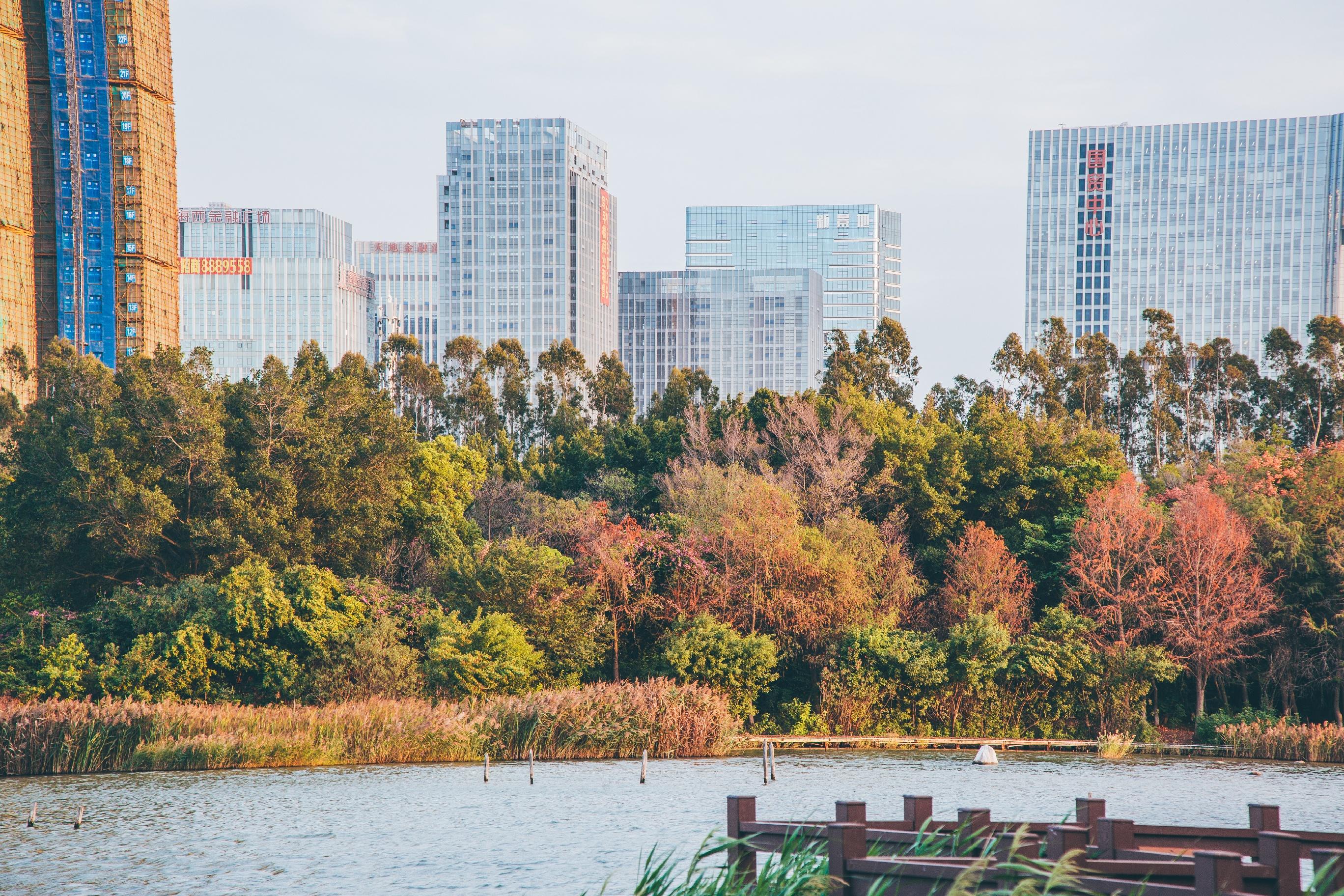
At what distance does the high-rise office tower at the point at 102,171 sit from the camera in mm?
92062

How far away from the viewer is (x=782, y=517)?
44625 mm

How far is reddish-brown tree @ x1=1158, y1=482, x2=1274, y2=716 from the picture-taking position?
41.0 m

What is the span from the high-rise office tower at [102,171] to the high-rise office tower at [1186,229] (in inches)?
5298

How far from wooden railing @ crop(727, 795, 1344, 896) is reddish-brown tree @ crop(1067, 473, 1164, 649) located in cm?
3064

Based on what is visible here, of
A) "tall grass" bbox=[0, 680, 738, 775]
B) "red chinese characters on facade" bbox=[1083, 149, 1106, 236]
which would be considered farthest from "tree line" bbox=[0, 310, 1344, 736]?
"red chinese characters on facade" bbox=[1083, 149, 1106, 236]

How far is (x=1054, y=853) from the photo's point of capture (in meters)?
10.5

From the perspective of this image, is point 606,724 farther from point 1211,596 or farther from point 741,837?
point 741,837

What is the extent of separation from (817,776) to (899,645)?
1080cm

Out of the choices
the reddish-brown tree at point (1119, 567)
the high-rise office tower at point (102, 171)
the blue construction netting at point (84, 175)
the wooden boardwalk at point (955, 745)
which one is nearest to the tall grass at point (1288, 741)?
the wooden boardwalk at point (955, 745)

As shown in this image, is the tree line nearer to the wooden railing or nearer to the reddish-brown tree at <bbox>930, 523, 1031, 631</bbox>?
the reddish-brown tree at <bbox>930, 523, 1031, 631</bbox>

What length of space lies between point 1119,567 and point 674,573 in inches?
567

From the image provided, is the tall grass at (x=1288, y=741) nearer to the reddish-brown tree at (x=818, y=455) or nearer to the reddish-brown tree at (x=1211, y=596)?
the reddish-brown tree at (x=1211, y=596)

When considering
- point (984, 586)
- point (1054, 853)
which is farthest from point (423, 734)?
point (1054, 853)

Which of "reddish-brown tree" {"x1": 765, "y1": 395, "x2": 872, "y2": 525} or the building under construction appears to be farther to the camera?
the building under construction
